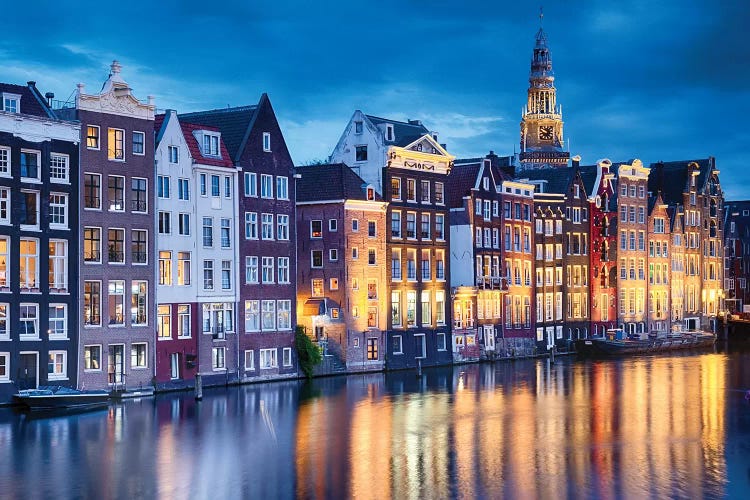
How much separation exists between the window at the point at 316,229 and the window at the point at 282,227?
538 centimetres

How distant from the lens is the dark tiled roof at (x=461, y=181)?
4122 inches

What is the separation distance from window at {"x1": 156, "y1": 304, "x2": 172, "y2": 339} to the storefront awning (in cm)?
1552

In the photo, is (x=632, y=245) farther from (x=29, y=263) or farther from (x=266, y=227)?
(x=29, y=263)

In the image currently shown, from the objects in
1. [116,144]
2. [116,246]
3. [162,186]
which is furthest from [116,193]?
[162,186]

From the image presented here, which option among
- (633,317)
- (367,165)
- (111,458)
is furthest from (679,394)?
(633,317)

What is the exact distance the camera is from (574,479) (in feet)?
161

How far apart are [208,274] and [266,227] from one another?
21.6 ft

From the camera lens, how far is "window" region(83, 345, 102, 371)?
69.9 meters

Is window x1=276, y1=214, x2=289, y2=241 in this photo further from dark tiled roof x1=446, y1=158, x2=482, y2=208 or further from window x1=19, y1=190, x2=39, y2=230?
dark tiled roof x1=446, y1=158, x2=482, y2=208

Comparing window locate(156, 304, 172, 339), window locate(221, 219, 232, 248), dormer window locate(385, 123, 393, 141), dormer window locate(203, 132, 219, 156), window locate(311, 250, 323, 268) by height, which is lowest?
window locate(156, 304, 172, 339)

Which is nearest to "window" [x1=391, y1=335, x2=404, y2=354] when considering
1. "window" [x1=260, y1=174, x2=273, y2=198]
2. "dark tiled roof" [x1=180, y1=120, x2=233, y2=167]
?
"window" [x1=260, y1=174, x2=273, y2=198]

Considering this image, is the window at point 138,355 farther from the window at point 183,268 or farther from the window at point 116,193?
the window at point 116,193

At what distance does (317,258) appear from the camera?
90375 millimetres

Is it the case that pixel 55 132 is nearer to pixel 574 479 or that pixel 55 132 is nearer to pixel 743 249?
pixel 574 479
